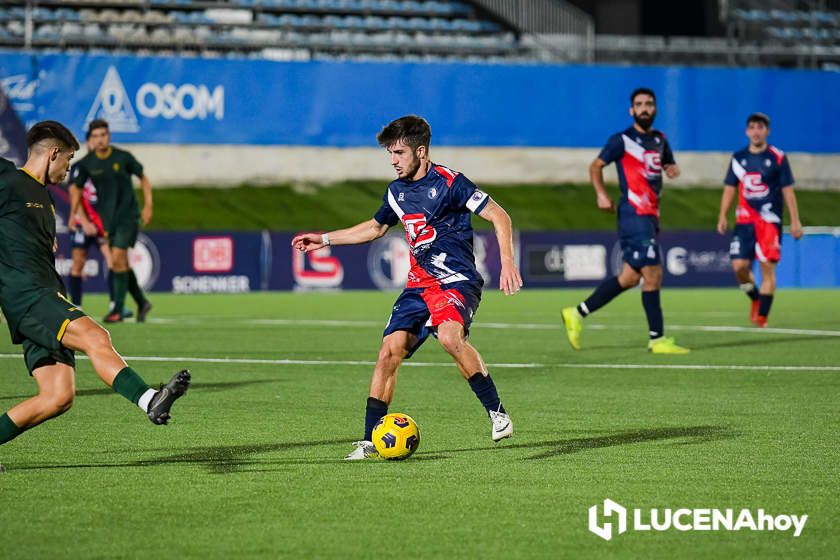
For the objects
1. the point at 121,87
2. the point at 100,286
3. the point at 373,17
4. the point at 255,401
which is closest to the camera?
the point at 255,401

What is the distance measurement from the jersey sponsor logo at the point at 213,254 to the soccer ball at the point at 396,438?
2048cm

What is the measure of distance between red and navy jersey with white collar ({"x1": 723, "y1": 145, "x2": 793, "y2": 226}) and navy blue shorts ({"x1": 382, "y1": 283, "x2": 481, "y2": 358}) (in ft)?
32.0

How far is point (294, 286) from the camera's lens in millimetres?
27781

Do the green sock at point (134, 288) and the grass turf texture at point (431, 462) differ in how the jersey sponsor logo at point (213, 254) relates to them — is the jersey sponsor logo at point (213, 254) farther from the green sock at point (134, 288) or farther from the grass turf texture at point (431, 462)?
the grass turf texture at point (431, 462)

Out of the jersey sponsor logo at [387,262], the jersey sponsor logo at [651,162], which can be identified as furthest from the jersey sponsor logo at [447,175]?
the jersey sponsor logo at [387,262]

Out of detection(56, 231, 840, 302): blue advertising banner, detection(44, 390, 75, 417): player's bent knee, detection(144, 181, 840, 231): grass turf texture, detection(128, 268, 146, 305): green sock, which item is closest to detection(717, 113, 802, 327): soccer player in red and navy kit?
detection(128, 268, 146, 305): green sock

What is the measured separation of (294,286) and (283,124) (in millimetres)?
7575

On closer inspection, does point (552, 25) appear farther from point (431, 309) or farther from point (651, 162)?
point (431, 309)

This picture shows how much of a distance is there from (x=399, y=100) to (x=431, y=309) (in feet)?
88.9

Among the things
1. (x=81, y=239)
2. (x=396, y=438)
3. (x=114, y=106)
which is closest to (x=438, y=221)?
(x=396, y=438)

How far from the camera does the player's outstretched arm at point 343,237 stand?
7846 mm

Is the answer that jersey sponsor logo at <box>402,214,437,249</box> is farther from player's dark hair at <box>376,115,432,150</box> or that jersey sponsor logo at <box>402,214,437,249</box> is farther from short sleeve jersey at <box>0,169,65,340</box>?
short sleeve jersey at <box>0,169,65,340</box>

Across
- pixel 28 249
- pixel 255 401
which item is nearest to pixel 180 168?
pixel 255 401

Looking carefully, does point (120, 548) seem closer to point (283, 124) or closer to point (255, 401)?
point (255, 401)
